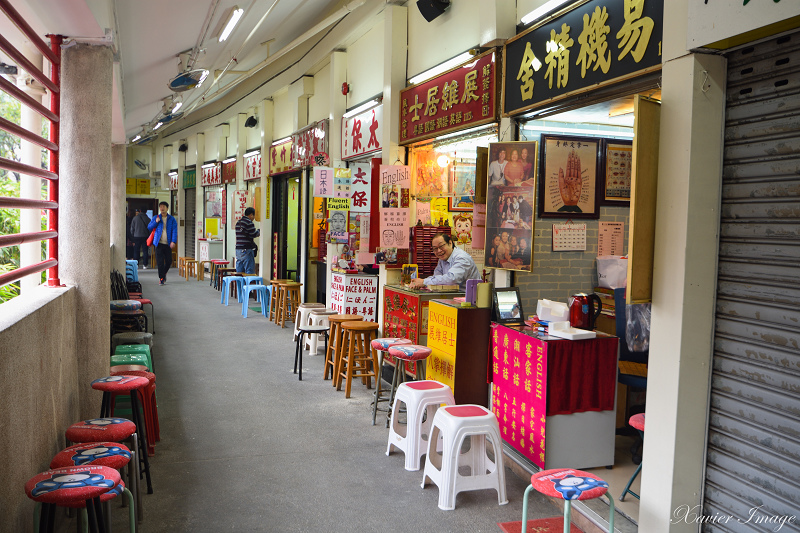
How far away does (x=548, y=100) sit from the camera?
172 inches

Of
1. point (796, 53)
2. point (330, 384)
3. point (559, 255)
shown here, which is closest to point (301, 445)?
point (330, 384)

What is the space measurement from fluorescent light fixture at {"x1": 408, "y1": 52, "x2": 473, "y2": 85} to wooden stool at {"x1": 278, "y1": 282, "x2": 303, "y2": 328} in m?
4.40

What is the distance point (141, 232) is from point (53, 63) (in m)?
15.4

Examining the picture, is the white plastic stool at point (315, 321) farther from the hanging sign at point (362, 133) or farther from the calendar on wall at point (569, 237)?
the calendar on wall at point (569, 237)

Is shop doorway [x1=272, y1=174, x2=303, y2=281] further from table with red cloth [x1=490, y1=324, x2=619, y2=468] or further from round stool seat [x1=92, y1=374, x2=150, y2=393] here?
table with red cloth [x1=490, y1=324, x2=619, y2=468]

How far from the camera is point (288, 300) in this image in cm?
1095

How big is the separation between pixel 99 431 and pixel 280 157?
31.5 feet

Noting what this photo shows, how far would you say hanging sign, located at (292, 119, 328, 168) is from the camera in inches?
376

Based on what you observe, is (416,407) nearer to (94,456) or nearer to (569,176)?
(94,456)

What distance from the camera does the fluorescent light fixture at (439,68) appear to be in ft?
19.2

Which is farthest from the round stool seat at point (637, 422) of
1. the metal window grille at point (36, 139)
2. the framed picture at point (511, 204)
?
the metal window grille at point (36, 139)

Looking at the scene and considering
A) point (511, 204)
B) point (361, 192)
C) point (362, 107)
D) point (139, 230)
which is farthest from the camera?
point (139, 230)

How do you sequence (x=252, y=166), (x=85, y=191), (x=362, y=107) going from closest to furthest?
(x=85, y=191)
(x=362, y=107)
(x=252, y=166)

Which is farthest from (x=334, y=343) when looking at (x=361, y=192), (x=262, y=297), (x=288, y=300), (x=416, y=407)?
(x=262, y=297)
